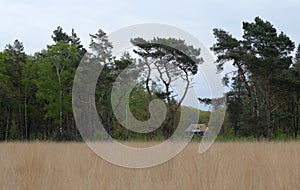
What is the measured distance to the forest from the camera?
10.6 metres

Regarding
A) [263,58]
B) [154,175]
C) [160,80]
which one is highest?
[263,58]

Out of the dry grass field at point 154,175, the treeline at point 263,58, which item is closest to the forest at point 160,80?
the treeline at point 263,58

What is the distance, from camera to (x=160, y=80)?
9.73 m

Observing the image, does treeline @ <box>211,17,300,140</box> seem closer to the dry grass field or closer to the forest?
the forest

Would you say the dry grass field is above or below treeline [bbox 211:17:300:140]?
below

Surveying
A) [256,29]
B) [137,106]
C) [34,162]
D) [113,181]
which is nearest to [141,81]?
[137,106]

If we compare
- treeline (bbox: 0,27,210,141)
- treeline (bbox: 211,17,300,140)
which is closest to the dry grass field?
treeline (bbox: 0,27,210,141)

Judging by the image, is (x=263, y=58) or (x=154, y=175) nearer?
(x=154, y=175)

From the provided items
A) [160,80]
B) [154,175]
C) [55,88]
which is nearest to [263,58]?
[160,80]

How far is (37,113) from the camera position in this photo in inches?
976

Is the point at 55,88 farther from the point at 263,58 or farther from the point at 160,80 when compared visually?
the point at 160,80

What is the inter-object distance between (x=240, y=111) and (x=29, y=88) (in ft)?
44.9

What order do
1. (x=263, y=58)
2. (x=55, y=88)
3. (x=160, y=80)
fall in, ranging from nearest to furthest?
(x=160, y=80) → (x=263, y=58) → (x=55, y=88)

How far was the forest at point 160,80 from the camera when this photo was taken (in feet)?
34.9
